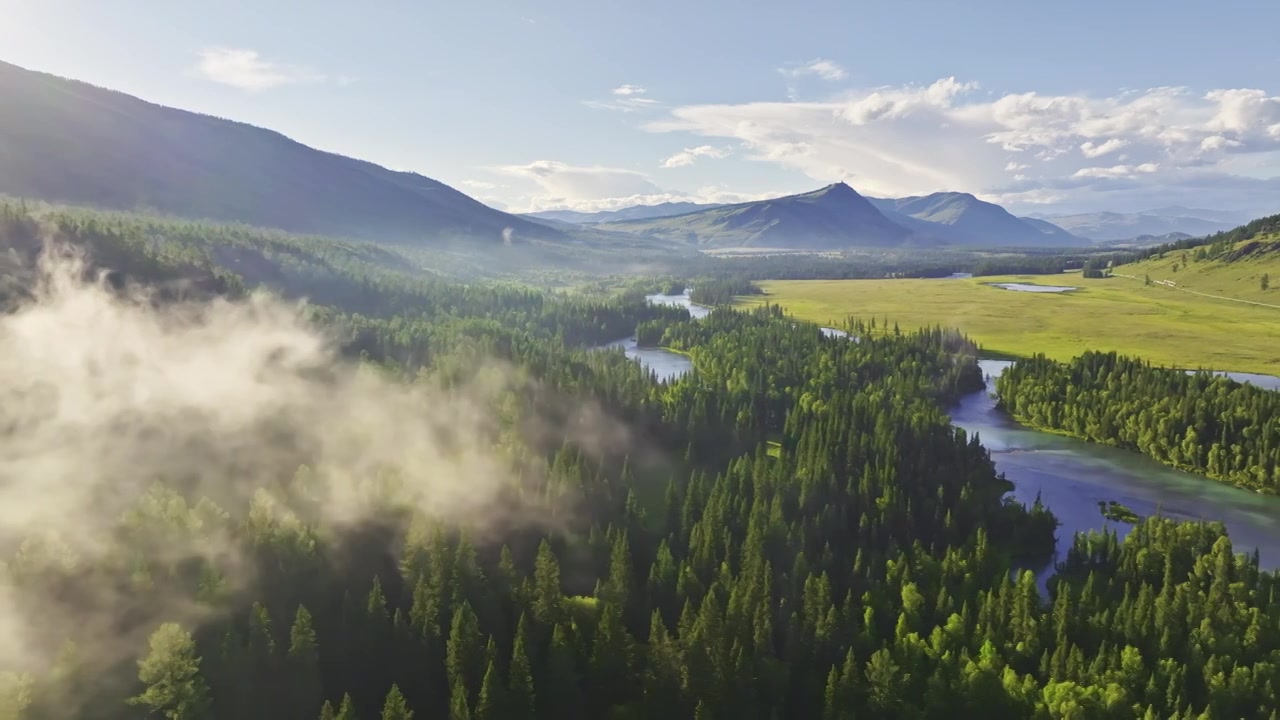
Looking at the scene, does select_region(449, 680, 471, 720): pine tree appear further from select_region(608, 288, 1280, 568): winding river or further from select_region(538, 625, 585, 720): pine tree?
select_region(608, 288, 1280, 568): winding river

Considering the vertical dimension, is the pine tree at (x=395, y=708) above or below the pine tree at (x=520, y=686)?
above

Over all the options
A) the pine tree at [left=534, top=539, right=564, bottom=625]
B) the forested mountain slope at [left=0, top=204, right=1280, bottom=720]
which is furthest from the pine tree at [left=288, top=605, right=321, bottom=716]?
the pine tree at [left=534, top=539, right=564, bottom=625]

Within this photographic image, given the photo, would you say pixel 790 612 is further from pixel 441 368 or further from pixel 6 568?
pixel 441 368

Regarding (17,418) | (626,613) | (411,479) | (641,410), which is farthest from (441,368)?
(626,613)

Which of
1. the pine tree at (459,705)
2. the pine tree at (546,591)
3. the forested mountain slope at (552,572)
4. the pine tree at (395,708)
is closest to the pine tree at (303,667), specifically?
the forested mountain slope at (552,572)

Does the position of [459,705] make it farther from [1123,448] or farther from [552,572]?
[1123,448]

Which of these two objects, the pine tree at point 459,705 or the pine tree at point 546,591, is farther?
the pine tree at point 546,591

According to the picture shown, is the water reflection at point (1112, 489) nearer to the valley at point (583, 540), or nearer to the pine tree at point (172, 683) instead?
the valley at point (583, 540)
